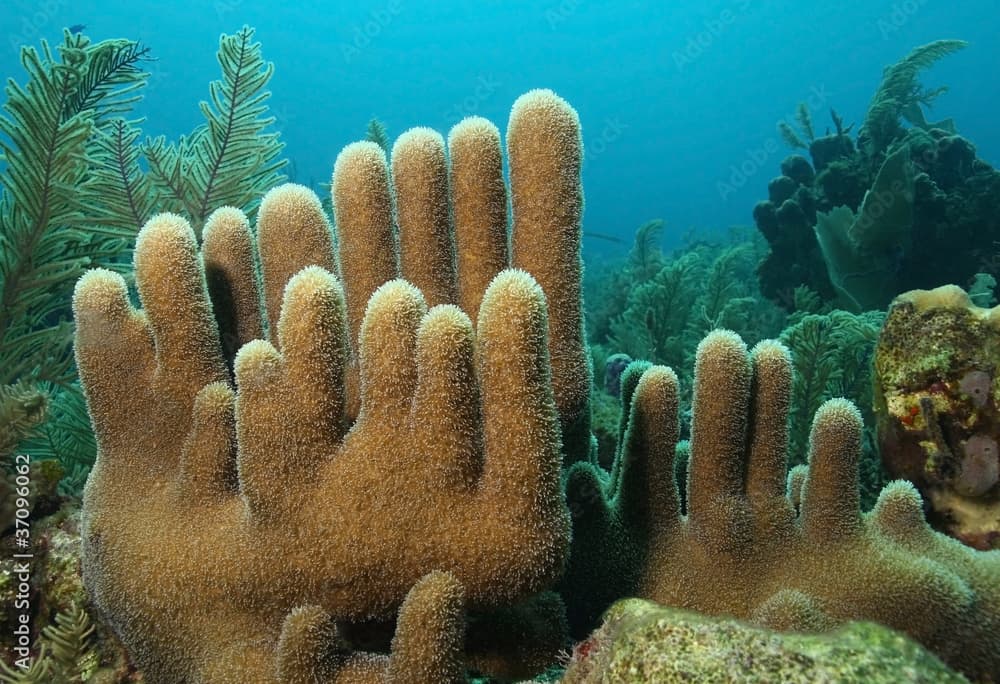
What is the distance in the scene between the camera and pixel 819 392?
14.5 feet

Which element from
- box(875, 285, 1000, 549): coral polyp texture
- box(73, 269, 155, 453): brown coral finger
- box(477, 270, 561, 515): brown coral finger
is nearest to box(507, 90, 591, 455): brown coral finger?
box(477, 270, 561, 515): brown coral finger

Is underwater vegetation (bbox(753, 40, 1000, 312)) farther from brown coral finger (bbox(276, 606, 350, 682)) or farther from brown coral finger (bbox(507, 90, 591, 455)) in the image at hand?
brown coral finger (bbox(276, 606, 350, 682))

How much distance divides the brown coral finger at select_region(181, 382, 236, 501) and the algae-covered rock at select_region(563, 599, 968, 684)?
1.17 meters

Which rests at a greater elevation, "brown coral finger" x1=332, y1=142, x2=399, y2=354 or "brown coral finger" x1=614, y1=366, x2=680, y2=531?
"brown coral finger" x1=332, y1=142, x2=399, y2=354

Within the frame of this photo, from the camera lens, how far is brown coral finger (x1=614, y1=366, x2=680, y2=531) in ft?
6.57

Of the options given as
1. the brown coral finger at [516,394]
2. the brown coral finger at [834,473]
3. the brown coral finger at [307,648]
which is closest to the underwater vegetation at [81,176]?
the brown coral finger at [307,648]

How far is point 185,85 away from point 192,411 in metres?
127

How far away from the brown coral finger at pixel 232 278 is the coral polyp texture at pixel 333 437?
11mm

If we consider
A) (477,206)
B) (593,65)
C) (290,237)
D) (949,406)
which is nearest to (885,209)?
(949,406)

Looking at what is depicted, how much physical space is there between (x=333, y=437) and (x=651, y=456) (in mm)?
1062

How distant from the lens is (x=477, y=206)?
2.03 metres

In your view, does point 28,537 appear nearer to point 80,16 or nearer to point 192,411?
point 192,411

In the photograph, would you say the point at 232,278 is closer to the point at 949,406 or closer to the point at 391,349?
the point at 391,349

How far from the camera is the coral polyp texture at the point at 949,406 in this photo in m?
2.52
